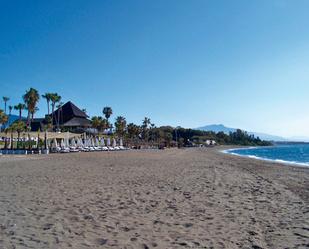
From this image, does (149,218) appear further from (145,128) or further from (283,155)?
(145,128)

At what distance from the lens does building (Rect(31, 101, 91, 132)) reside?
79.2 m

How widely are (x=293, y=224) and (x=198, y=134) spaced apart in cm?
16900

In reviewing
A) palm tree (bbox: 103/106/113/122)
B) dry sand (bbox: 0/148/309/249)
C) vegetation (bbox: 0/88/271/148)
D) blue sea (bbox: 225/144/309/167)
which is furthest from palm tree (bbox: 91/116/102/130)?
dry sand (bbox: 0/148/309/249)

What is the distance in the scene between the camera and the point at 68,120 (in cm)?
8350

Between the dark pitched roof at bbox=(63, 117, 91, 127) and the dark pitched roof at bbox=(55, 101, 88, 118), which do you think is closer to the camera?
the dark pitched roof at bbox=(63, 117, 91, 127)

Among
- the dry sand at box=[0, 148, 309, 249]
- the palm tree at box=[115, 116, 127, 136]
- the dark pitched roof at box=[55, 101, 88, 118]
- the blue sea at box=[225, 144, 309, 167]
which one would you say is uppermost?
the dark pitched roof at box=[55, 101, 88, 118]

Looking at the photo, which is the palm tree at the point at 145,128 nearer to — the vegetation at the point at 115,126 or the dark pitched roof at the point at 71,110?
the vegetation at the point at 115,126

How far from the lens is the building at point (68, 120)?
79206mm

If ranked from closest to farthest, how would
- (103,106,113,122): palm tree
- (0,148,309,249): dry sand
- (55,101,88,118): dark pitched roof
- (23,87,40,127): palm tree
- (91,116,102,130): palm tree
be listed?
(0,148,309,249): dry sand
(23,87,40,127): palm tree
(91,116,102,130): palm tree
(55,101,88,118): dark pitched roof
(103,106,113,122): palm tree

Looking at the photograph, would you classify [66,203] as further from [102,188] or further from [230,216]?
[230,216]

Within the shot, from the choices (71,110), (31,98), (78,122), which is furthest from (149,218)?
(71,110)

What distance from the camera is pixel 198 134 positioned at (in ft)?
570

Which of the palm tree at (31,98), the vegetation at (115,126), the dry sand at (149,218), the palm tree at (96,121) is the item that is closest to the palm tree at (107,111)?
the vegetation at (115,126)

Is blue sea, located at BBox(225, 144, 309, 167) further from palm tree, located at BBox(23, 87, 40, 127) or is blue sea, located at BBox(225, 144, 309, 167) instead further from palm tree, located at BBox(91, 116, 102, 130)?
palm tree, located at BBox(23, 87, 40, 127)
